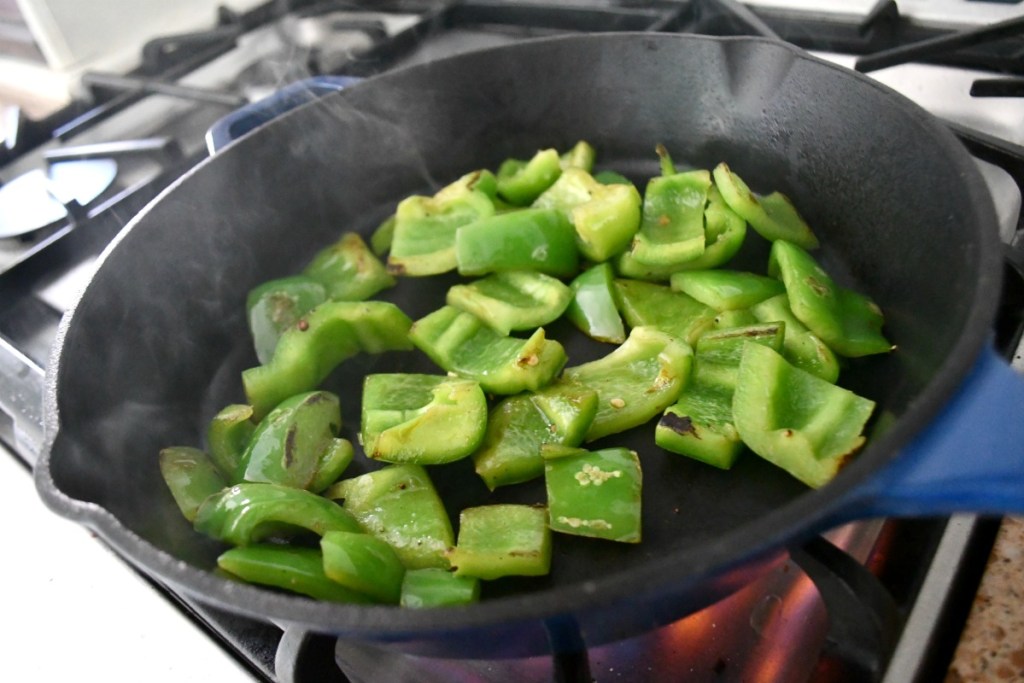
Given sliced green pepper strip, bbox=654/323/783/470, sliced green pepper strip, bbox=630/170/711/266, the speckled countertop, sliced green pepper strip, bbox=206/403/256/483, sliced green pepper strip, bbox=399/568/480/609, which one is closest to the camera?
the speckled countertop

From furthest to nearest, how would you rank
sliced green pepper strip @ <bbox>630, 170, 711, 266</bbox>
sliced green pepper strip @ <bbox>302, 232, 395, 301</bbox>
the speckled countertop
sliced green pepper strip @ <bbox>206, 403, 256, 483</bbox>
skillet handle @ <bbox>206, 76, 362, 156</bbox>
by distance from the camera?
skillet handle @ <bbox>206, 76, 362, 156</bbox>
sliced green pepper strip @ <bbox>302, 232, 395, 301</bbox>
sliced green pepper strip @ <bbox>630, 170, 711, 266</bbox>
sliced green pepper strip @ <bbox>206, 403, 256, 483</bbox>
the speckled countertop

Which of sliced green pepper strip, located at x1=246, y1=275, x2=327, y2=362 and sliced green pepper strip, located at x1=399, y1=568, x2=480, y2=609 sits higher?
sliced green pepper strip, located at x1=246, y1=275, x2=327, y2=362

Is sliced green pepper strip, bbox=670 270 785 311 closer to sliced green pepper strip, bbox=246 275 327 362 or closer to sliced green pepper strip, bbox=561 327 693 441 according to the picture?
sliced green pepper strip, bbox=561 327 693 441

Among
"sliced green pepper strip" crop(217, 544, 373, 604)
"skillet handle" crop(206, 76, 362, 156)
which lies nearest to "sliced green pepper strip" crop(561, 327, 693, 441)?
"sliced green pepper strip" crop(217, 544, 373, 604)

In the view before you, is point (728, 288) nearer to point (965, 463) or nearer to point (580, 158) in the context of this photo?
point (580, 158)

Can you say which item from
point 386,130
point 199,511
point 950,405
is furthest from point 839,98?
point 199,511

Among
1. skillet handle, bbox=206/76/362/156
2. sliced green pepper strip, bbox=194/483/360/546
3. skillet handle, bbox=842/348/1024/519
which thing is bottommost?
sliced green pepper strip, bbox=194/483/360/546

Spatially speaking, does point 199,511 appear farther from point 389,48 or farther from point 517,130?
point 389,48
